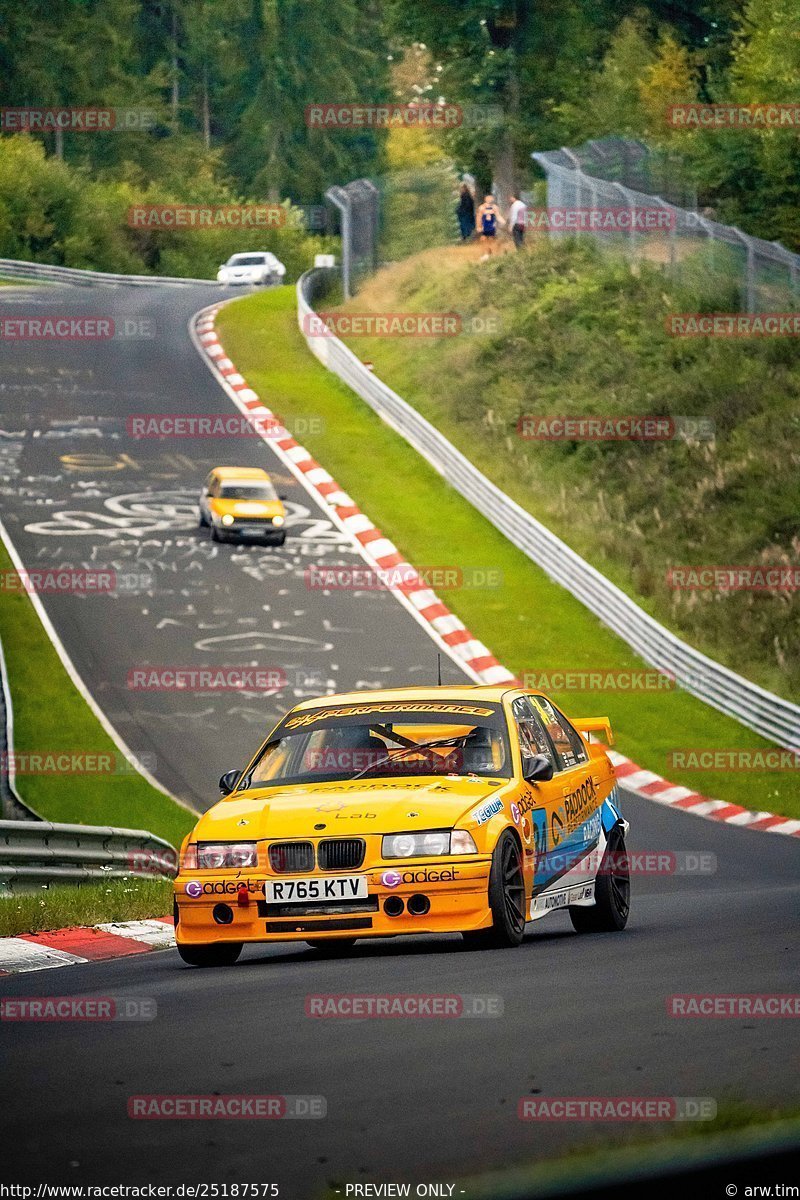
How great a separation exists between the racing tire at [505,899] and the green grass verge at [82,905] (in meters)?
2.95

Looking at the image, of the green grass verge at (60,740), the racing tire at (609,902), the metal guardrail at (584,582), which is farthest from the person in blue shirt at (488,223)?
the racing tire at (609,902)

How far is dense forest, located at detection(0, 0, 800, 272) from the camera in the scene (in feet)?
167

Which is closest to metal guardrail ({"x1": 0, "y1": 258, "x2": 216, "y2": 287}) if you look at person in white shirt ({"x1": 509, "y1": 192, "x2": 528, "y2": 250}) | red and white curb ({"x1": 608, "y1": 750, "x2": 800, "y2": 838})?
person in white shirt ({"x1": 509, "y1": 192, "x2": 528, "y2": 250})

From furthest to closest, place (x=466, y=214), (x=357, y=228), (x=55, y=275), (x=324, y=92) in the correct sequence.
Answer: (x=324, y=92)
(x=55, y=275)
(x=466, y=214)
(x=357, y=228)

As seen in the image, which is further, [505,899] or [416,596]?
[416,596]

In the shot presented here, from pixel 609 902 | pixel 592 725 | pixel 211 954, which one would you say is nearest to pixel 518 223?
pixel 592 725

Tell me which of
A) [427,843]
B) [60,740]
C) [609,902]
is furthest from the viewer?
[60,740]

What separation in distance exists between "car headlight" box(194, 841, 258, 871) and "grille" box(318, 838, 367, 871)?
0.35 meters

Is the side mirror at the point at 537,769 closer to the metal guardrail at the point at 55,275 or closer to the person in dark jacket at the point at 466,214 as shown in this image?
the person in dark jacket at the point at 466,214

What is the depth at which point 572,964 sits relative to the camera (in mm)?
8867

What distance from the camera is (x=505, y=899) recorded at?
9.47 metres

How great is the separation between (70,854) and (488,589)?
17.3m

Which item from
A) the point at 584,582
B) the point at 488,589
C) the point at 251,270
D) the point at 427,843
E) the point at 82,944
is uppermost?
the point at 427,843

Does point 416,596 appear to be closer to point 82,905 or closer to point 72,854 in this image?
point 72,854
